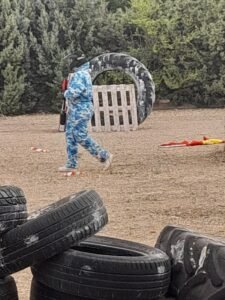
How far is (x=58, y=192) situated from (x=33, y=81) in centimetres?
2054

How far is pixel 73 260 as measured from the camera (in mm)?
4609

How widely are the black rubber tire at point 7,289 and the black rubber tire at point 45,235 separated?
5 cm

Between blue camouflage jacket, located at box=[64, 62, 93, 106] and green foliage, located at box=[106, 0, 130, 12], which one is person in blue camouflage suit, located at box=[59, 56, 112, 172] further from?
→ green foliage, located at box=[106, 0, 130, 12]

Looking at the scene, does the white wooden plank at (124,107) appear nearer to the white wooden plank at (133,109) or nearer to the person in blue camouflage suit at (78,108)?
the white wooden plank at (133,109)

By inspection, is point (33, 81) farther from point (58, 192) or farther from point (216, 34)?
point (58, 192)

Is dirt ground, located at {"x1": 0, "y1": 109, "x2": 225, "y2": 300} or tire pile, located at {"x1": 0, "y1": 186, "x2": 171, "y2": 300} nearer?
tire pile, located at {"x1": 0, "y1": 186, "x2": 171, "y2": 300}

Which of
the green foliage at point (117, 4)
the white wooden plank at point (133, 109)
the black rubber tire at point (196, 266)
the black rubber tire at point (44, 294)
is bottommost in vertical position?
the white wooden plank at point (133, 109)

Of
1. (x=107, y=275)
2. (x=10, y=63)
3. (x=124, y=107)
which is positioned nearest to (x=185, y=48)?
(x=10, y=63)

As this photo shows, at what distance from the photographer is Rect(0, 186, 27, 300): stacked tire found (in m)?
4.78

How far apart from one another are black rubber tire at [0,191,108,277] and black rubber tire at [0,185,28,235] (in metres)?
0.10

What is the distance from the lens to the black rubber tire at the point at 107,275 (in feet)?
14.9

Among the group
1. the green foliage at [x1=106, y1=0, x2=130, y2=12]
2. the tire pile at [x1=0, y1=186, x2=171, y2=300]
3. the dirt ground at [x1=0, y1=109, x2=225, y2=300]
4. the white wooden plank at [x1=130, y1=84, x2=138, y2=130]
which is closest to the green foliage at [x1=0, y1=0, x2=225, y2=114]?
the green foliage at [x1=106, y1=0, x2=130, y2=12]

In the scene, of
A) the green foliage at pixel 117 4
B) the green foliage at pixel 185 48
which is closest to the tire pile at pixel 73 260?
the green foliage at pixel 185 48

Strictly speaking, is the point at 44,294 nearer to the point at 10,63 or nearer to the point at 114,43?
the point at 10,63
